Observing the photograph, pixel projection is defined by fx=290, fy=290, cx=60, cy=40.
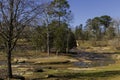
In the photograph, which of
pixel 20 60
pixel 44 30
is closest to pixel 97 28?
pixel 20 60

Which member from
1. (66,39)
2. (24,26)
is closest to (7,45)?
(24,26)

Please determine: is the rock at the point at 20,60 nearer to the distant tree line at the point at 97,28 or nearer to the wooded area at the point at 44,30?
the wooded area at the point at 44,30

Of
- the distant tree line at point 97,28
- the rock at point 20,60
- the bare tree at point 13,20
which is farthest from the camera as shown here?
the distant tree line at point 97,28

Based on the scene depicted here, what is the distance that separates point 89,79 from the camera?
66.3ft

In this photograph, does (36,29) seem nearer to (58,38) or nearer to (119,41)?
(58,38)

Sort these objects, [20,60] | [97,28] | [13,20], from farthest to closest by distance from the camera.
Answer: [97,28]
[20,60]
[13,20]

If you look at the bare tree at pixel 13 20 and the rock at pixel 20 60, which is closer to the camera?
the bare tree at pixel 13 20

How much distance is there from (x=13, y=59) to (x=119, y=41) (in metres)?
51.5

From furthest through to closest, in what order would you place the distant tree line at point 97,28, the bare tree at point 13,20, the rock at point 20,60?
the distant tree line at point 97,28
the rock at point 20,60
the bare tree at point 13,20

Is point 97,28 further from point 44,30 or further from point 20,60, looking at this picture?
point 44,30

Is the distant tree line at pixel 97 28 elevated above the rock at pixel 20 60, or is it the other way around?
the distant tree line at pixel 97 28

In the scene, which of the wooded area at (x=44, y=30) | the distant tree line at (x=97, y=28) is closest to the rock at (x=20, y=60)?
the wooded area at (x=44, y=30)

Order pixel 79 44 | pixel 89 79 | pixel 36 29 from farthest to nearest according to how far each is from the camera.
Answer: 1. pixel 79 44
2. pixel 36 29
3. pixel 89 79

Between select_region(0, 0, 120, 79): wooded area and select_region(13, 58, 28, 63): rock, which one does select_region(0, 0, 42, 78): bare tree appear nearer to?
select_region(0, 0, 120, 79): wooded area
